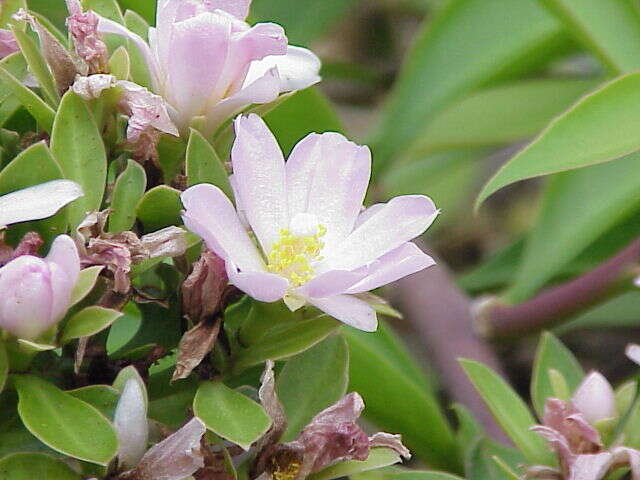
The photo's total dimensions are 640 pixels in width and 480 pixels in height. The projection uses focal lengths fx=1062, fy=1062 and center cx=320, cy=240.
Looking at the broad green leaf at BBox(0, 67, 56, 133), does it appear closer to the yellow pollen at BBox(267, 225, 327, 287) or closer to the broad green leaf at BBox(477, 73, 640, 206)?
the yellow pollen at BBox(267, 225, 327, 287)

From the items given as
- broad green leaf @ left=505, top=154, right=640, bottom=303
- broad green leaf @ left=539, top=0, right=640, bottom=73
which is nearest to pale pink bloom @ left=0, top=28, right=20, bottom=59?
broad green leaf @ left=539, top=0, right=640, bottom=73

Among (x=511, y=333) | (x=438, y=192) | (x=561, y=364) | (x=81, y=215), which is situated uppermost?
(x=81, y=215)

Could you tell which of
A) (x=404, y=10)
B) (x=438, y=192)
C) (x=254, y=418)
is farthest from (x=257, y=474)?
(x=404, y=10)

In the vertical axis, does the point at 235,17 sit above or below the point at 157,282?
above

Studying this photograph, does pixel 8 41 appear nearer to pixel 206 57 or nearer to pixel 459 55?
pixel 206 57

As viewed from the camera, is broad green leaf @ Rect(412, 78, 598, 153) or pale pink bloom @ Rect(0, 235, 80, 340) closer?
pale pink bloom @ Rect(0, 235, 80, 340)

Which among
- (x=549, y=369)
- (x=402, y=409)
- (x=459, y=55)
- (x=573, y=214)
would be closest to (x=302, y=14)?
(x=459, y=55)

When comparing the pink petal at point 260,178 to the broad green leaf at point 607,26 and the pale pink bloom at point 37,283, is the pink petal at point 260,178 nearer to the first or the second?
the pale pink bloom at point 37,283

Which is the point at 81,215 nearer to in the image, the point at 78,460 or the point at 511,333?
the point at 78,460
